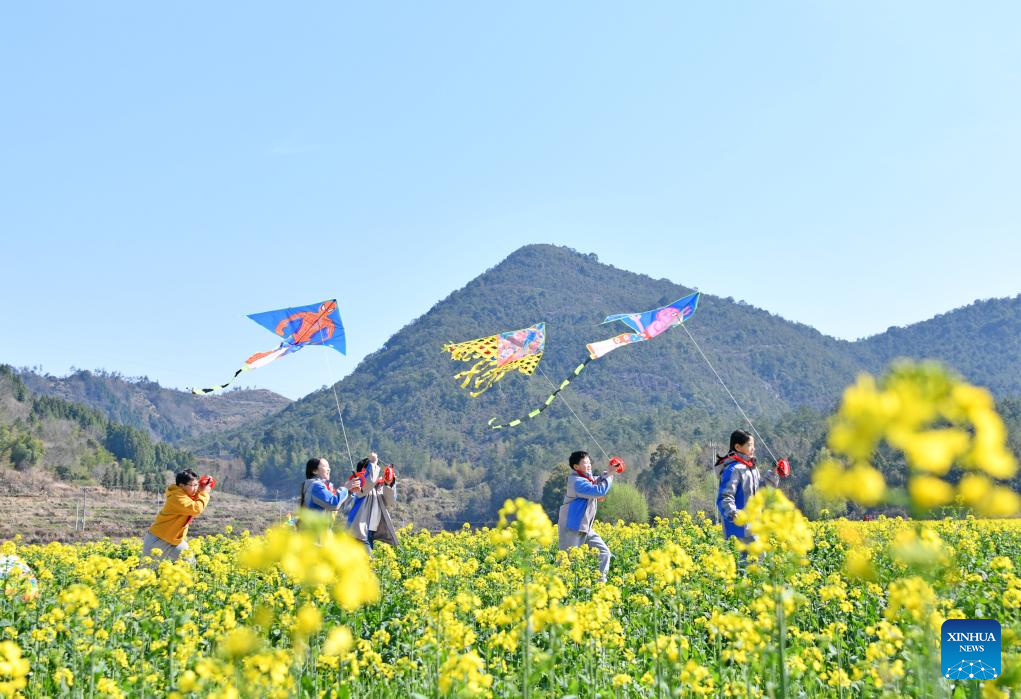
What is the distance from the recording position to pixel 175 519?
899 centimetres

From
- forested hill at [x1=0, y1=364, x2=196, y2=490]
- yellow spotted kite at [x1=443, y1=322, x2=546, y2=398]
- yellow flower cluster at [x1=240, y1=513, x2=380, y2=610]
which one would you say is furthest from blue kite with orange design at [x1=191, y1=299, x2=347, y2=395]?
forested hill at [x1=0, y1=364, x2=196, y2=490]

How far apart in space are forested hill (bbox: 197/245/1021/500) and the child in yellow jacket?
246 ft

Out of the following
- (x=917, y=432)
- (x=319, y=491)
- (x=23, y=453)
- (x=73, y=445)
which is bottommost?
(x=319, y=491)

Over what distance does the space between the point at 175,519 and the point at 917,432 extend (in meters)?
8.51

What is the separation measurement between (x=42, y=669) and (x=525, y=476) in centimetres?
8202

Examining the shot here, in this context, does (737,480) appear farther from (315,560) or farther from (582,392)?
(582,392)

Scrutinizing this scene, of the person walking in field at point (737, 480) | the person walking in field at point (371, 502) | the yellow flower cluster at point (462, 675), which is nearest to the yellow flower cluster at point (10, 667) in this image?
the yellow flower cluster at point (462, 675)

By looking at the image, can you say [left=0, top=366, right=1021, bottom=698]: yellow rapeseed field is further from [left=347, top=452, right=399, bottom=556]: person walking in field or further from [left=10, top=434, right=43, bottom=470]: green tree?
[left=10, top=434, right=43, bottom=470]: green tree

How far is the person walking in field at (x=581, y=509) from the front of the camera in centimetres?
902

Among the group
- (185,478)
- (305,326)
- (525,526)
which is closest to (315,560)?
(525,526)

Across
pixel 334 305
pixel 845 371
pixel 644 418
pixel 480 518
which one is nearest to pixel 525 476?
pixel 480 518

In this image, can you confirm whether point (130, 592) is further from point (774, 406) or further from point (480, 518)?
point (774, 406)

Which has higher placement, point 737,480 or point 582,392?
point 582,392

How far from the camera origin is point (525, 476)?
285 feet
